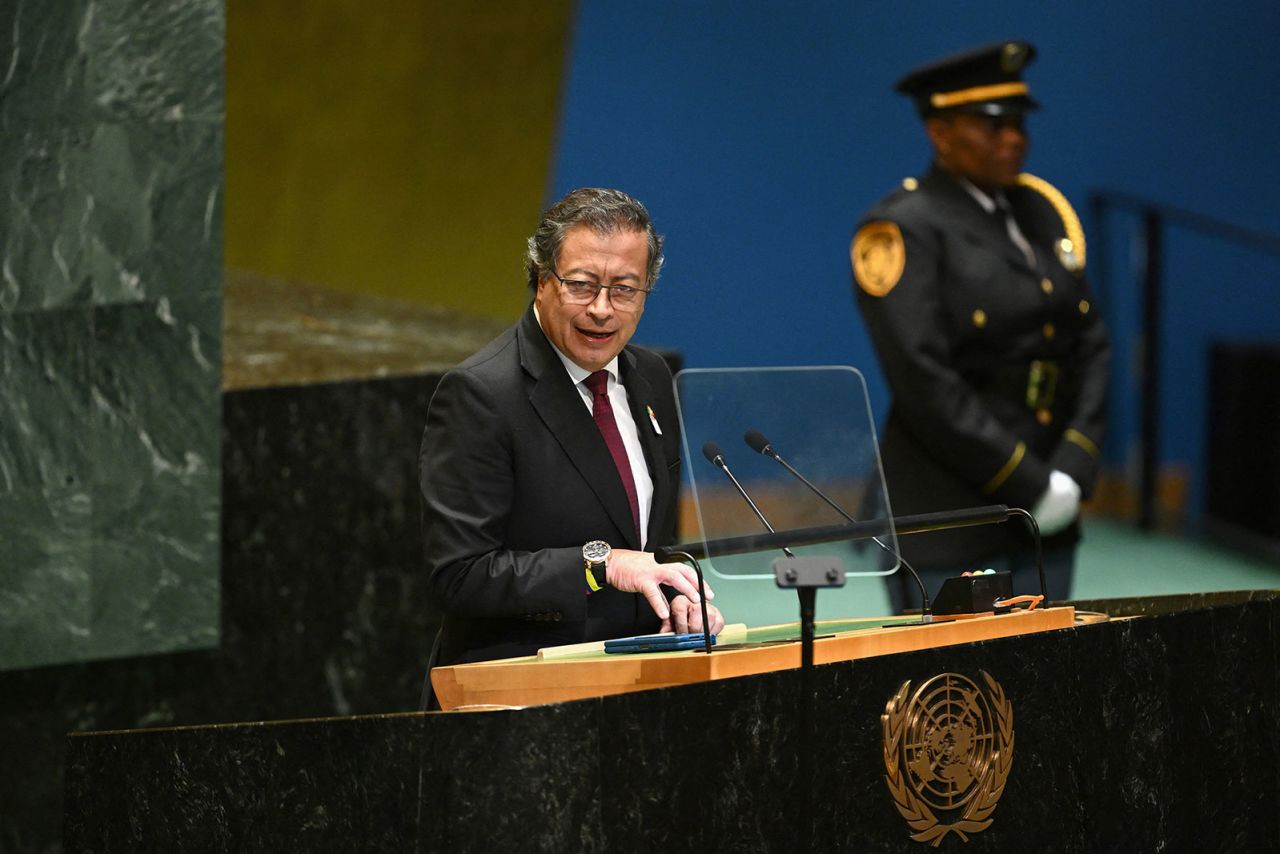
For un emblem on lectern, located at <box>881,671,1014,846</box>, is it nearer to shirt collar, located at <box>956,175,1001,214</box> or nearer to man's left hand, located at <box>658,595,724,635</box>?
man's left hand, located at <box>658,595,724,635</box>

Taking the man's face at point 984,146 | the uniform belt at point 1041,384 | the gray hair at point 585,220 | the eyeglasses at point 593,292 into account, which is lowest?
the uniform belt at point 1041,384

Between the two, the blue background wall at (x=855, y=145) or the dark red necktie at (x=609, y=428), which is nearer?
the dark red necktie at (x=609, y=428)

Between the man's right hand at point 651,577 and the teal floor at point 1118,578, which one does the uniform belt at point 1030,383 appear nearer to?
the teal floor at point 1118,578

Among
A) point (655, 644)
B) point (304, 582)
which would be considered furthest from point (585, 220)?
point (304, 582)

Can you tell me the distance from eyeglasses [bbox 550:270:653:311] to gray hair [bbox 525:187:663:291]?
4 centimetres

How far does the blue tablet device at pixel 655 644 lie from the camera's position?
254cm

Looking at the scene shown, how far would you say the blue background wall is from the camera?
7.03m

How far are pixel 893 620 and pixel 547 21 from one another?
4508mm

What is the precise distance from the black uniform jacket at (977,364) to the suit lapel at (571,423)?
60.6 inches

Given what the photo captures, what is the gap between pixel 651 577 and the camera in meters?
2.64

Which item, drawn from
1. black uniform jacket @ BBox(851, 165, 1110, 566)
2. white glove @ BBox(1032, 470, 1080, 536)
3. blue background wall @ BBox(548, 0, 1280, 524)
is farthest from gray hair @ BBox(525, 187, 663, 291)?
blue background wall @ BBox(548, 0, 1280, 524)

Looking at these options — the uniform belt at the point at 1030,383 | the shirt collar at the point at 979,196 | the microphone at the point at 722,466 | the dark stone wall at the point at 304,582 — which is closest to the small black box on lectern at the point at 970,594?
the microphone at the point at 722,466

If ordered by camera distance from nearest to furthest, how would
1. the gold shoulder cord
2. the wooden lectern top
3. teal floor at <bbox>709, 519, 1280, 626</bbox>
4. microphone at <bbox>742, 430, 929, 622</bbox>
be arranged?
1. the wooden lectern top
2. microphone at <bbox>742, 430, 929, 622</bbox>
3. the gold shoulder cord
4. teal floor at <bbox>709, 519, 1280, 626</bbox>

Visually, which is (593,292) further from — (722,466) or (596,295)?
(722,466)
